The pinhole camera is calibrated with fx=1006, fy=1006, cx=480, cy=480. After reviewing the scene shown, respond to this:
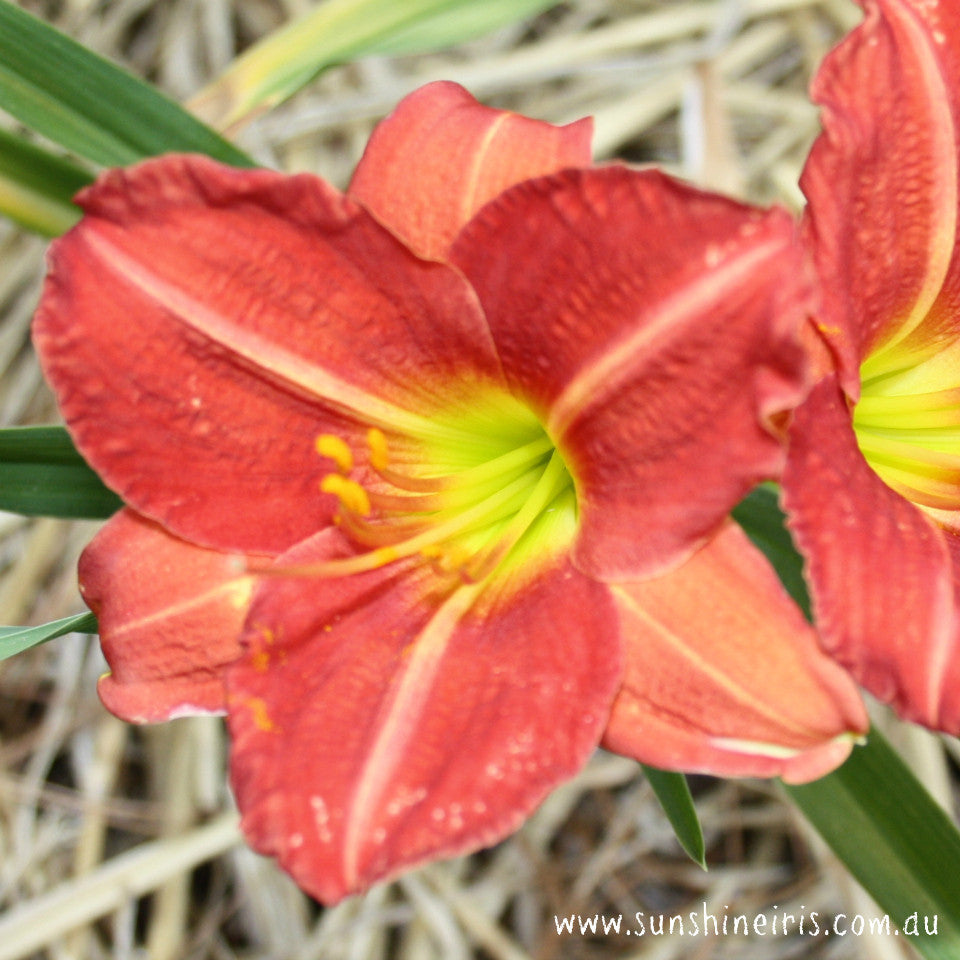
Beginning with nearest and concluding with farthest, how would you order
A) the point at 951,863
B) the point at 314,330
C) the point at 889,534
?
1. the point at 889,534
2. the point at 314,330
3. the point at 951,863

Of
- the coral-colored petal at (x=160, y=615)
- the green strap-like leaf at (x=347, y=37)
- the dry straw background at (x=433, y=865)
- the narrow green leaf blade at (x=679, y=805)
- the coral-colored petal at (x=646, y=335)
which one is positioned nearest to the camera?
the coral-colored petal at (x=646, y=335)

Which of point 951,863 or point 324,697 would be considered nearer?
point 324,697

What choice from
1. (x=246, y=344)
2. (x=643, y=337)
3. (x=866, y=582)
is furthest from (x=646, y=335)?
(x=246, y=344)

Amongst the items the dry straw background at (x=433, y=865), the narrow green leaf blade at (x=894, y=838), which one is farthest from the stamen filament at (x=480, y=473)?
the dry straw background at (x=433, y=865)

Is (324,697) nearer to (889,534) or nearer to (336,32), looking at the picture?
(889,534)

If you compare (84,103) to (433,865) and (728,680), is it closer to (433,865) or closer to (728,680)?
(728,680)

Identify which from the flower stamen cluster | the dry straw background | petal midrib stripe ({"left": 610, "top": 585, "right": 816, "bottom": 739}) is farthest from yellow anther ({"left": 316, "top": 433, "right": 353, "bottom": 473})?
the dry straw background

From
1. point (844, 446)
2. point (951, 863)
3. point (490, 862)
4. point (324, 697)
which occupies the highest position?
point (844, 446)

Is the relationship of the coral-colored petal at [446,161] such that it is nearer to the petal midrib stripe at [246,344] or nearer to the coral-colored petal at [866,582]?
the petal midrib stripe at [246,344]

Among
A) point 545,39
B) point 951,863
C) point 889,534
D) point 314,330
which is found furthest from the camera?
point 545,39

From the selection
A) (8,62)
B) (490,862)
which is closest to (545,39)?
(8,62)
